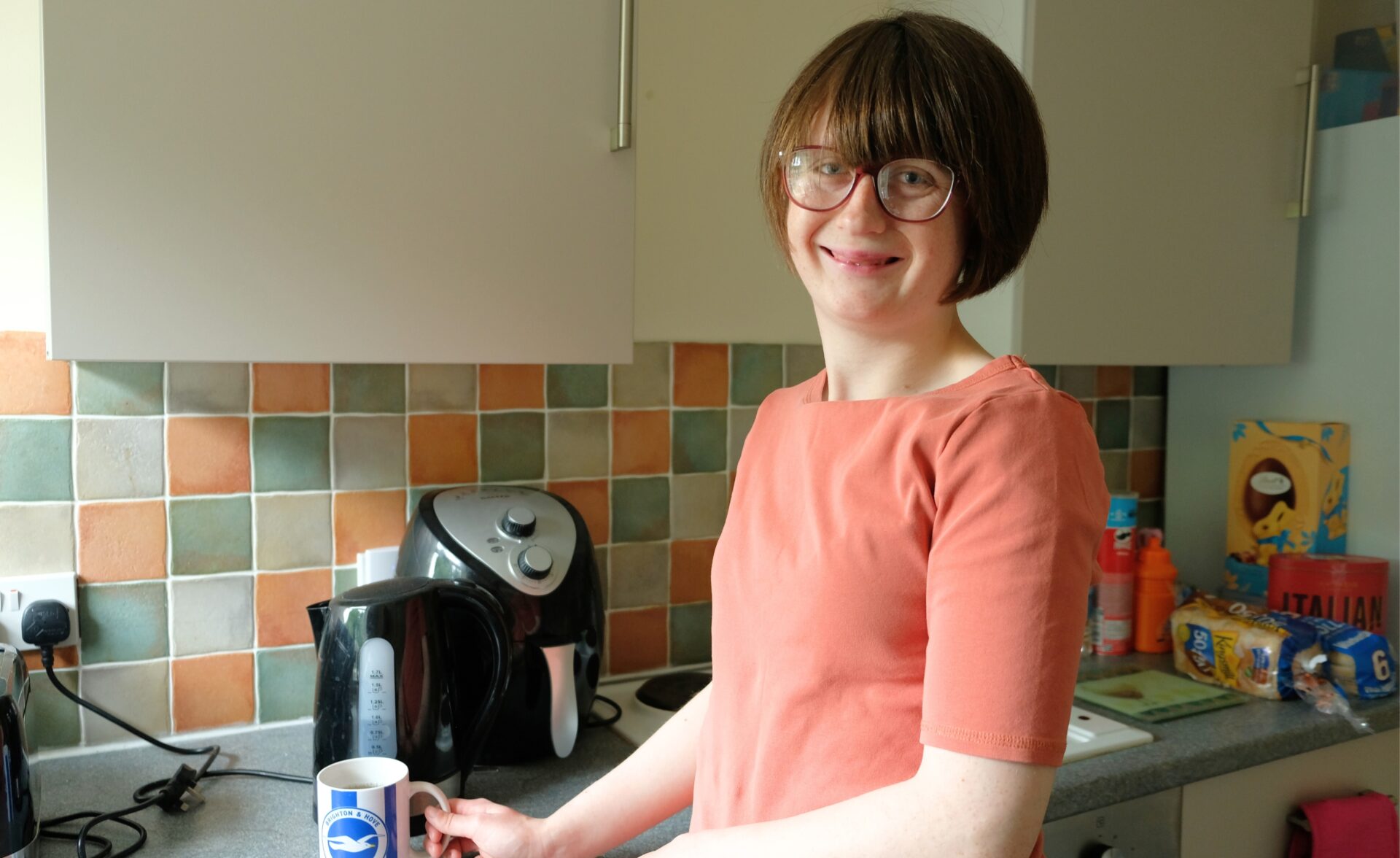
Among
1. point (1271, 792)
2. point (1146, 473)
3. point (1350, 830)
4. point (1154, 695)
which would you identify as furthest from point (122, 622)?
point (1146, 473)

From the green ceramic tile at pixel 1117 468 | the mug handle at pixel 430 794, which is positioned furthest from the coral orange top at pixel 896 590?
the green ceramic tile at pixel 1117 468

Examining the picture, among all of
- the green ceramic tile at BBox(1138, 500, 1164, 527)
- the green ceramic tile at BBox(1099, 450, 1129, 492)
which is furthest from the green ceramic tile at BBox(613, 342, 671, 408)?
the green ceramic tile at BBox(1138, 500, 1164, 527)

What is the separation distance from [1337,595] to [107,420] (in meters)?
1.68

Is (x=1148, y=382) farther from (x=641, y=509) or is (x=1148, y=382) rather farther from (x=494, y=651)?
(x=494, y=651)

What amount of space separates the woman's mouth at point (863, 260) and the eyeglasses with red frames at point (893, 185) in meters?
0.03

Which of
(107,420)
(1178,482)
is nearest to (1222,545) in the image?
(1178,482)

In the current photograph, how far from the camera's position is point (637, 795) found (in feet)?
3.05

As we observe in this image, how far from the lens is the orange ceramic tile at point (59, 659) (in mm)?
1245

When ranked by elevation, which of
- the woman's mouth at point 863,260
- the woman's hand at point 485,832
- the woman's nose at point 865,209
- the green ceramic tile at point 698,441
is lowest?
the woman's hand at point 485,832

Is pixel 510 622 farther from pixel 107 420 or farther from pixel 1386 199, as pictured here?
pixel 1386 199

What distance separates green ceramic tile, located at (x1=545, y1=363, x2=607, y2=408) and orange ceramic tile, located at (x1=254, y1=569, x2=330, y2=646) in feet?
1.25

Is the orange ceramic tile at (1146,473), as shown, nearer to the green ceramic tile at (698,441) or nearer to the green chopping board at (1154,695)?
the green chopping board at (1154,695)

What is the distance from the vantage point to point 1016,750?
615 mm

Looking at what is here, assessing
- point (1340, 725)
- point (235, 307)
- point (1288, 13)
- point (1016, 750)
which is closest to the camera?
point (1016, 750)
